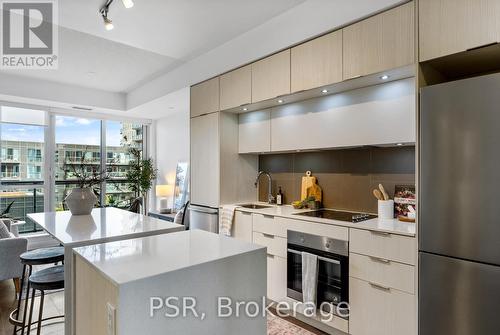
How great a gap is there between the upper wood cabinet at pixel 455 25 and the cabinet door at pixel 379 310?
154cm

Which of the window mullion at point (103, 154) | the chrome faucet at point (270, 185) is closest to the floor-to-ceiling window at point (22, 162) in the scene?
the window mullion at point (103, 154)

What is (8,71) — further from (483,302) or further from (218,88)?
(483,302)

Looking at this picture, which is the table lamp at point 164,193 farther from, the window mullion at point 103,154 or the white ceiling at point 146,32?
the white ceiling at point 146,32

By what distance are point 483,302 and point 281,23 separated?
2.54 meters

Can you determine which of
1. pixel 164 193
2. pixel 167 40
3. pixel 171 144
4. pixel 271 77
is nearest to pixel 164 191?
pixel 164 193

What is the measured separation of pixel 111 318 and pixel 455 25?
2285 mm

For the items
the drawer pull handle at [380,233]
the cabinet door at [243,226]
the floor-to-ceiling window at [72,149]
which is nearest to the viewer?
the drawer pull handle at [380,233]

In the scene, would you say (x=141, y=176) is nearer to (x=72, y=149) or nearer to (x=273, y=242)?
(x=72, y=149)

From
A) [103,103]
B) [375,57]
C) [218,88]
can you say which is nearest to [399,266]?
[375,57]

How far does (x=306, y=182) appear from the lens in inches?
123

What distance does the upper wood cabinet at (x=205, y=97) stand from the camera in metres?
3.50

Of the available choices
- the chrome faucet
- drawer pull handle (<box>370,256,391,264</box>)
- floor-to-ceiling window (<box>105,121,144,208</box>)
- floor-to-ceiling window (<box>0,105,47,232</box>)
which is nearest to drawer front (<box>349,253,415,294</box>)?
drawer pull handle (<box>370,256,391,264</box>)

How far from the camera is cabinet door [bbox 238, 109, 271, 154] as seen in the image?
3.26 metres

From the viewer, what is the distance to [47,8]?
8.52 ft
